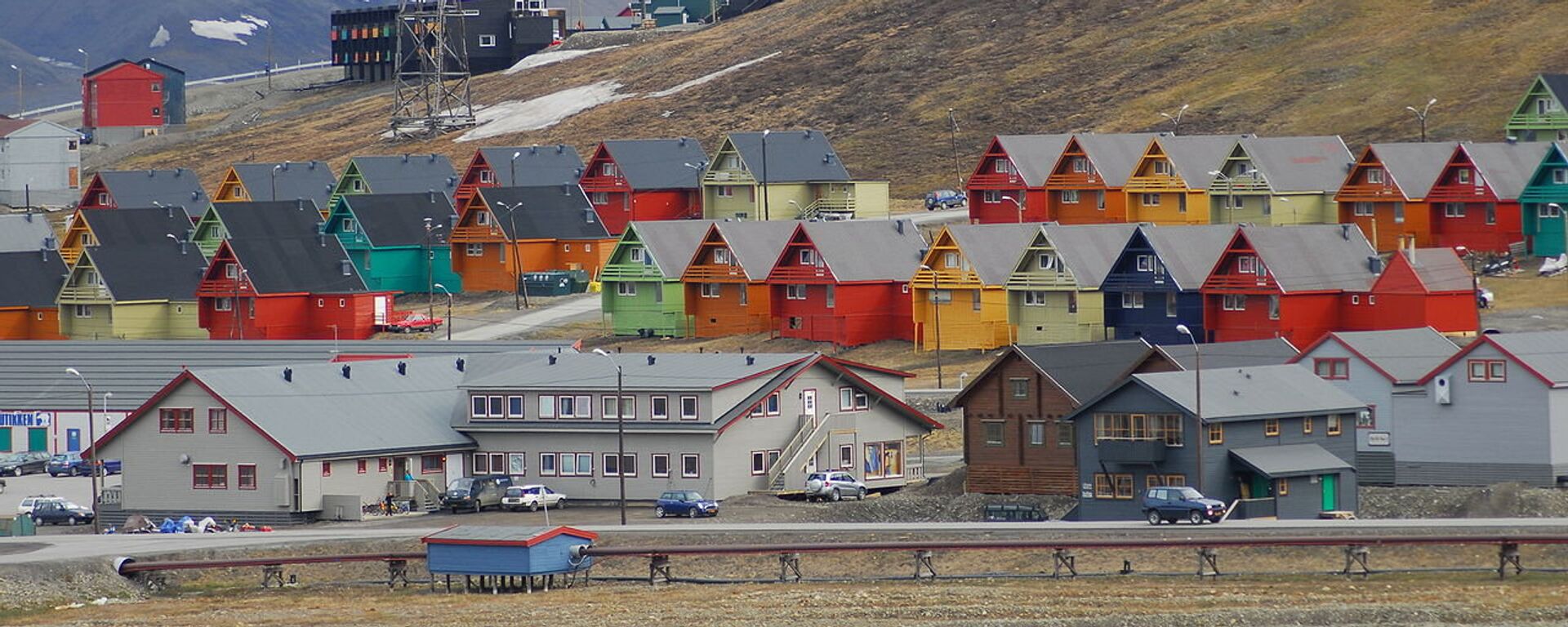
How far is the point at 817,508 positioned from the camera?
A: 259 feet

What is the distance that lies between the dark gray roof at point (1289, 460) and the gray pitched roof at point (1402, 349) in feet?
18.1

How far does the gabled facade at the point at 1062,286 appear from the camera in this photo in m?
106

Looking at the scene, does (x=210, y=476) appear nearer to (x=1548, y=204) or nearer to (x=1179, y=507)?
(x=1179, y=507)

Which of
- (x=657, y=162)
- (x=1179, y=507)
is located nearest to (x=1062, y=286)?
(x=1179, y=507)

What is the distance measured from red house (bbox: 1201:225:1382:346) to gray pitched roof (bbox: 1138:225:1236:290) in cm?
100

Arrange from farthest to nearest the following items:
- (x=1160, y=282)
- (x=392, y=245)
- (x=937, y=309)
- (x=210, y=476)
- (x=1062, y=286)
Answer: (x=392, y=245), (x=937, y=309), (x=1062, y=286), (x=1160, y=282), (x=210, y=476)

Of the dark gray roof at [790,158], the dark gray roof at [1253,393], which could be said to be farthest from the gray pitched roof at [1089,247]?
the dark gray roof at [790,158]

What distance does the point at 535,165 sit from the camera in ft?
527

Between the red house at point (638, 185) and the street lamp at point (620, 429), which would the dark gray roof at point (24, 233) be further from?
the street lamp at point (620, 429)

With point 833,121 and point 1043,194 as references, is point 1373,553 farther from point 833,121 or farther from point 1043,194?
point 833,121

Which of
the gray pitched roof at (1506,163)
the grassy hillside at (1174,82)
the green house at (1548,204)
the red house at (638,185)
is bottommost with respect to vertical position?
the green house at (1548,204)

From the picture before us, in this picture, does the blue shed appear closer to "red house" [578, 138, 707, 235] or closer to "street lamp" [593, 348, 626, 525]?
"street lamp" [593, 348, 626, 525]

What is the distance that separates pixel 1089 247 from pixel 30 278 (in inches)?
2036

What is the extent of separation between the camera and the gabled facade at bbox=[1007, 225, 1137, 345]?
106 meters
